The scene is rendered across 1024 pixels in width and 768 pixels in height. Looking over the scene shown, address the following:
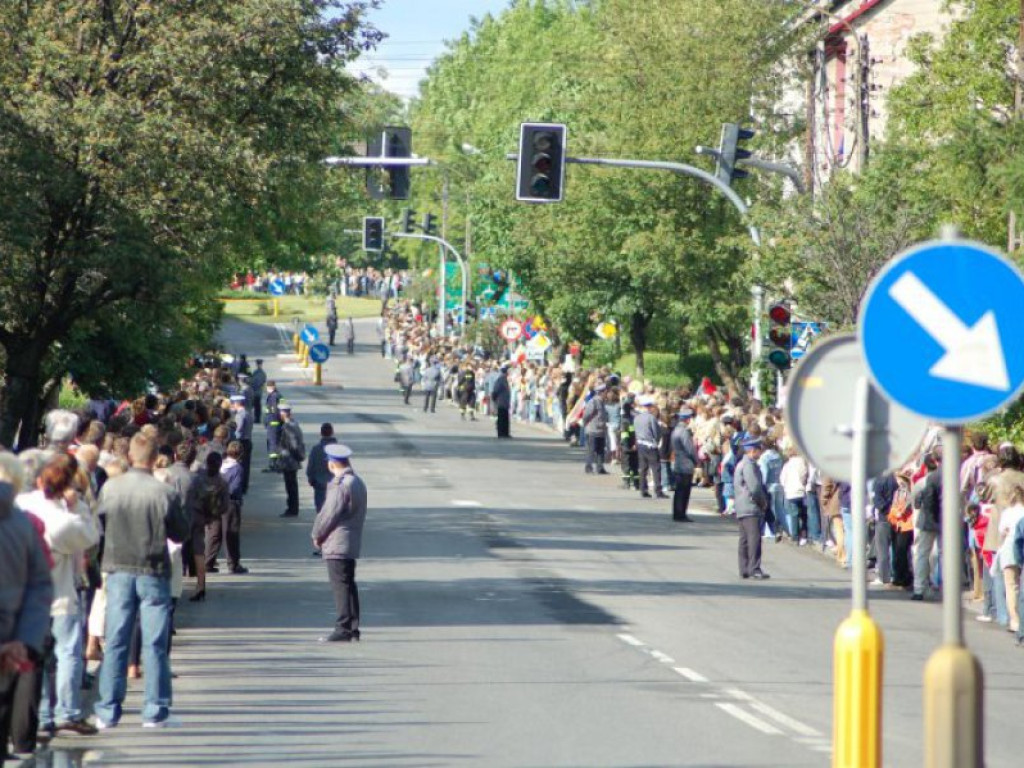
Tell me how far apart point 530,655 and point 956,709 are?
904 centimetres

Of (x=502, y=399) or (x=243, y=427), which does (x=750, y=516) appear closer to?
(x=243, y=427)

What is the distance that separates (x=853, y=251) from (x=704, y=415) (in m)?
5.17

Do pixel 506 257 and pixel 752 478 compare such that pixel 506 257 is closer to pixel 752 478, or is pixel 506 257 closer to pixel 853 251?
pixel 853 251

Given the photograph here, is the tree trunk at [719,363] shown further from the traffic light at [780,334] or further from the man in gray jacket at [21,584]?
the man in gray jacket at [21,584]

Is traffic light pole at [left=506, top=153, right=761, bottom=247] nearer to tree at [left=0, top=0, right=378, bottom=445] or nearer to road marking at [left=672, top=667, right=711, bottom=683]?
tree at [left=0, top=0, right=378, bottom=445]

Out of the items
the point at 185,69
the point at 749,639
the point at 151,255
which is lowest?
the point at 749,639

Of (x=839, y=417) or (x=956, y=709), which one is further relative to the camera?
(x=839, y=417)

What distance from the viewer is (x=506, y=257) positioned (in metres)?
60.0

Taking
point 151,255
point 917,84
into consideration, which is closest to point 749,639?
point 151,255

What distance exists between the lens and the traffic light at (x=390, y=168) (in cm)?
3447

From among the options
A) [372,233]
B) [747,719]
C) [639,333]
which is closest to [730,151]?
[747,719]

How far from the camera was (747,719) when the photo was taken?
1355 centimetres

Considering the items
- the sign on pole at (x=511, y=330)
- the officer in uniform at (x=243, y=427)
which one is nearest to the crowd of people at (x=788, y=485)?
the officer in uniform at (x=243, y=427)

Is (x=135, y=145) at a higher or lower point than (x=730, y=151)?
lower
